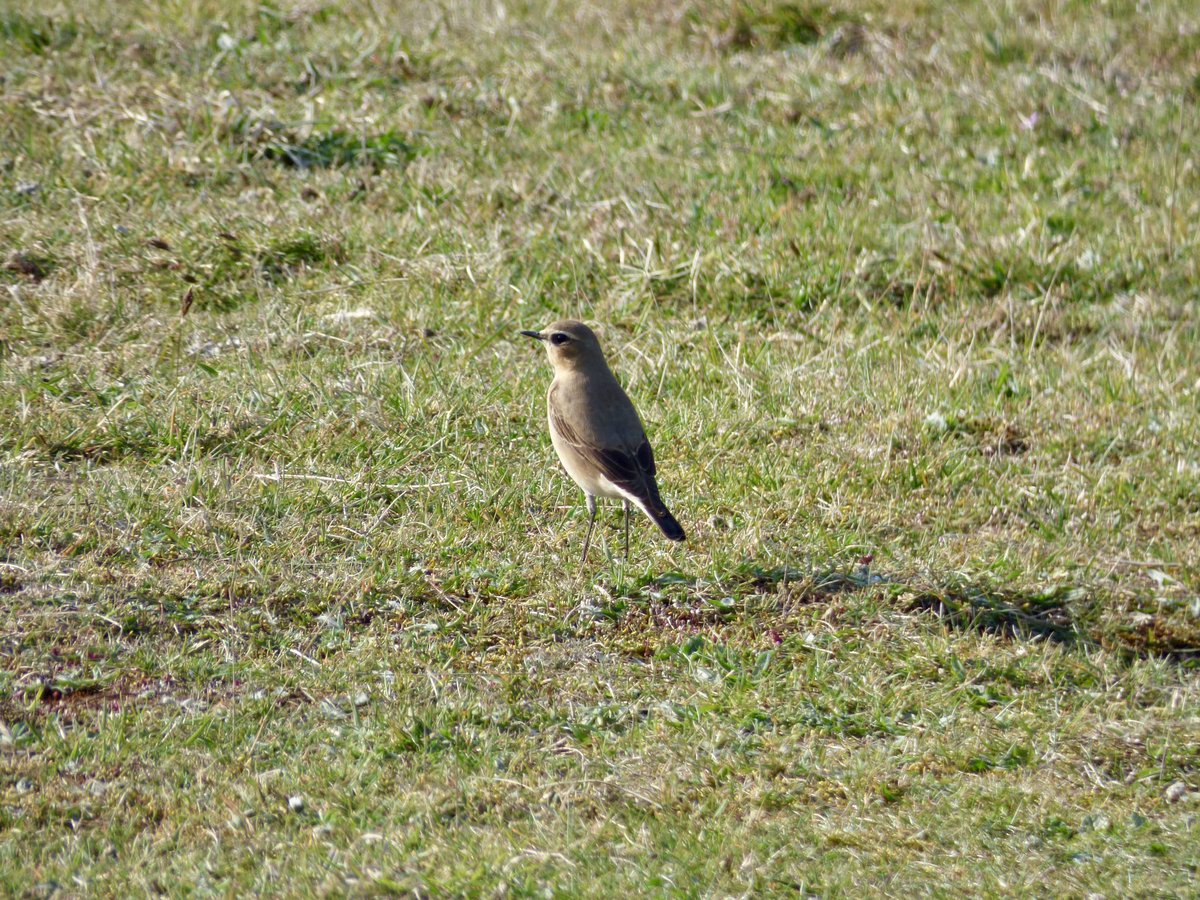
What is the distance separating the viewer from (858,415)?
7691mm

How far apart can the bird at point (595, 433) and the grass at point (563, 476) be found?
0.98 ft

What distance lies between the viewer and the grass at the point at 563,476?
4664mm

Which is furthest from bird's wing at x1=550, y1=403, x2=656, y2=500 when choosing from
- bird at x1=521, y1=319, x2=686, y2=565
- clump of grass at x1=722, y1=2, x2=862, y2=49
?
clump of grass at x1=722, y1=2, x2=862, y2=49

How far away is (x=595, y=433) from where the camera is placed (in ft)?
20.8

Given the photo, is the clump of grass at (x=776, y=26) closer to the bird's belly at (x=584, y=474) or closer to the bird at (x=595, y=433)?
the bird at (x=595, y=433)

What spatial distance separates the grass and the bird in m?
0.30

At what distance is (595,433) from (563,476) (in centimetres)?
70

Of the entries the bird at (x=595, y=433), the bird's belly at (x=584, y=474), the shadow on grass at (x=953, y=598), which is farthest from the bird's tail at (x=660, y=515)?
the shadow on grass at (x=953, y=598)

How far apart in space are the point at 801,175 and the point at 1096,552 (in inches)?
172

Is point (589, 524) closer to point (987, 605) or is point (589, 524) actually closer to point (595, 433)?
point (595, 433)

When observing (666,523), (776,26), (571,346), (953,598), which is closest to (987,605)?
(953,598)

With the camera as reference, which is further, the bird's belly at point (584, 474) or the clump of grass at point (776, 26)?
the clump of grass at point (776, 26)

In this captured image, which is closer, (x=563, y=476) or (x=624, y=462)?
(x=624, y=462)

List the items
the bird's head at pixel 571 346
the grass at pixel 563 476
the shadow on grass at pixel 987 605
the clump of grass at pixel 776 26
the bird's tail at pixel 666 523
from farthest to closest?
the clump of grass at pixel 776 26
the bird's head at pixel 571 346
the shadow on grass at pixel 987 605
the bird's tail at pixel 666 523
the grass at pixel 563 476
